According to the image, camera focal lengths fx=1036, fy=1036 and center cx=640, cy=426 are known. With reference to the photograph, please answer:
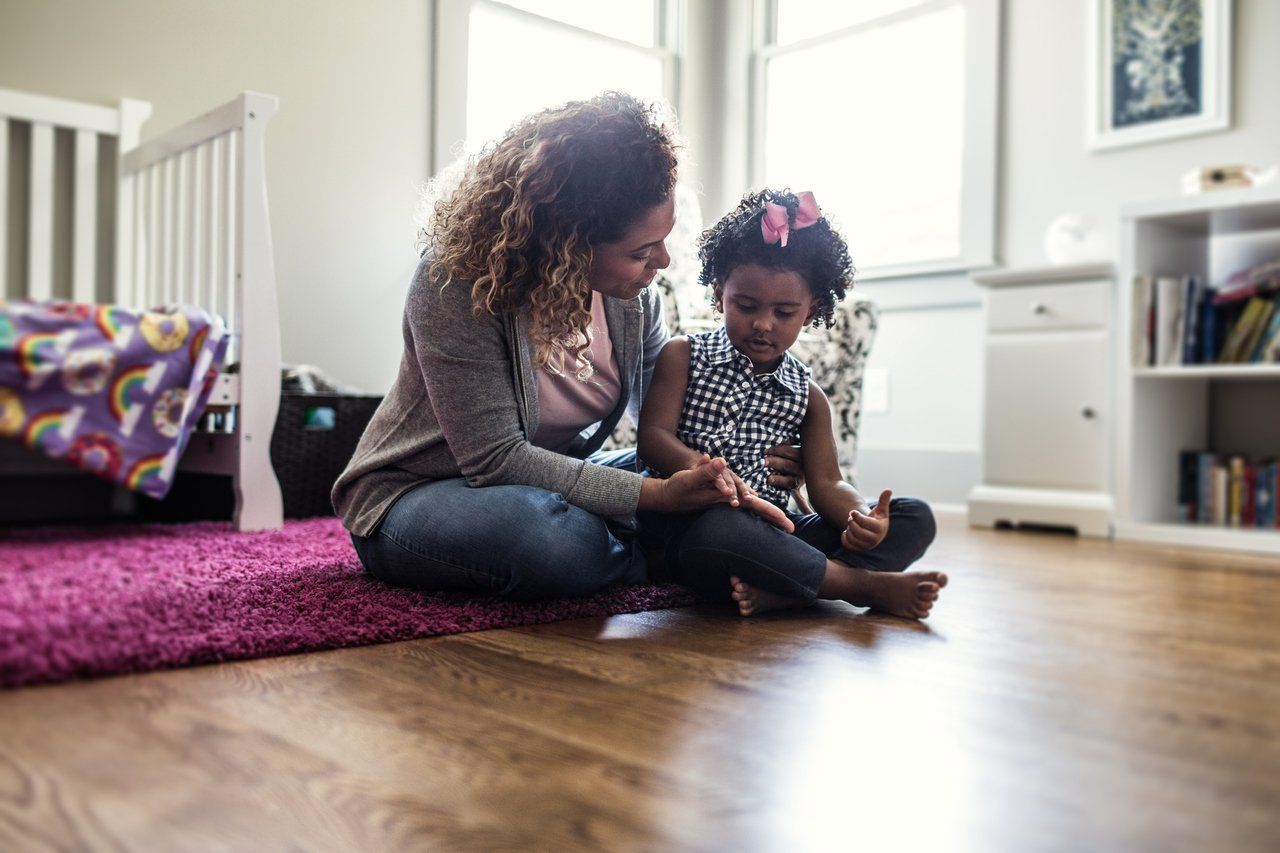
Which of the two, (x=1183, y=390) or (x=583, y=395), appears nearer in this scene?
(x=583, y=395)

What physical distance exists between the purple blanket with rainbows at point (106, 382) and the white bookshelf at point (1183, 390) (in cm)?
190

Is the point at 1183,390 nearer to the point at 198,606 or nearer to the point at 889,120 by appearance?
the point at 889,120

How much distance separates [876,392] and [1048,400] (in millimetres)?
726

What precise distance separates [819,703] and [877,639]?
274 mm

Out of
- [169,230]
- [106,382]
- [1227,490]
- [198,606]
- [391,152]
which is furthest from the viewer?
[391,152]

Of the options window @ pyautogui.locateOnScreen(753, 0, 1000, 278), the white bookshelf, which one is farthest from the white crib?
the white bookshelf

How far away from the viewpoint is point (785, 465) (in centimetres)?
134

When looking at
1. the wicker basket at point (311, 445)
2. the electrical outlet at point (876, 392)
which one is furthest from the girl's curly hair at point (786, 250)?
the electrical outlet at point (876, 392)

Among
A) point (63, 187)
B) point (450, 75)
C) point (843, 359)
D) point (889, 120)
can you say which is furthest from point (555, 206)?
point (889, 120)

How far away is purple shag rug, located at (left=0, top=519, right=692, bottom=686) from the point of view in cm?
89

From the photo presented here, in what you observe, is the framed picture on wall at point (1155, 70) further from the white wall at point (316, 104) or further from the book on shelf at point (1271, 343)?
the white wall at point (316, 104)

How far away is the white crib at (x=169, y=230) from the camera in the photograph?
1.85 metres

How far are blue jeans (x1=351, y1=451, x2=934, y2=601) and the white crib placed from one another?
71cm

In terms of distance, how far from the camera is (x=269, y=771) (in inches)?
25.7
